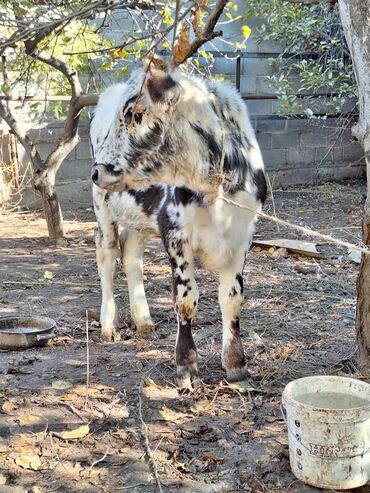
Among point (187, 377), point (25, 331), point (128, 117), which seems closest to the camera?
point (128, 117)

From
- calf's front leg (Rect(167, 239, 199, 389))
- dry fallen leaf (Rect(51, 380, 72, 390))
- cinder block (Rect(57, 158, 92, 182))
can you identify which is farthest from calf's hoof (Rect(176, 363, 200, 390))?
cinder block (Rect(57, 158, 92, 182))

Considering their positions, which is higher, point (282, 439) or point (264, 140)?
point (264, 140)

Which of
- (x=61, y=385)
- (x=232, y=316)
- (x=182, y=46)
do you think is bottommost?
(x=61, y=385)

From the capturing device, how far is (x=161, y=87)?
12.7 ft

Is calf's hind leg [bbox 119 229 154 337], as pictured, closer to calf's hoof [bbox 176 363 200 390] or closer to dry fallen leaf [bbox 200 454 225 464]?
calf's hoof [bbox 176 363 200 390]

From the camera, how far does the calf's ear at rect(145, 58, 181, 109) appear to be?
386cm

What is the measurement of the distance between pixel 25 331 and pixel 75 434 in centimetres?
163

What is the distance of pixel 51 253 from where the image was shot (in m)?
8.04

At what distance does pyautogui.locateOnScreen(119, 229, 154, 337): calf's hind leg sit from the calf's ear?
1.93 m

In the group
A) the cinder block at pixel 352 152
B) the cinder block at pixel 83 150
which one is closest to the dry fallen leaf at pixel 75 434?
the cinder block at pixel 83 150

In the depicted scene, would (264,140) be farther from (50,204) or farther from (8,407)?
(8,407)

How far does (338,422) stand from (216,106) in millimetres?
2028

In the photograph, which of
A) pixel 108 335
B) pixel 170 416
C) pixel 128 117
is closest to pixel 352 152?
pixel 108 335

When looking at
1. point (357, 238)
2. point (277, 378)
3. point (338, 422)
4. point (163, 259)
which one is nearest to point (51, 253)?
point (163, 259)
